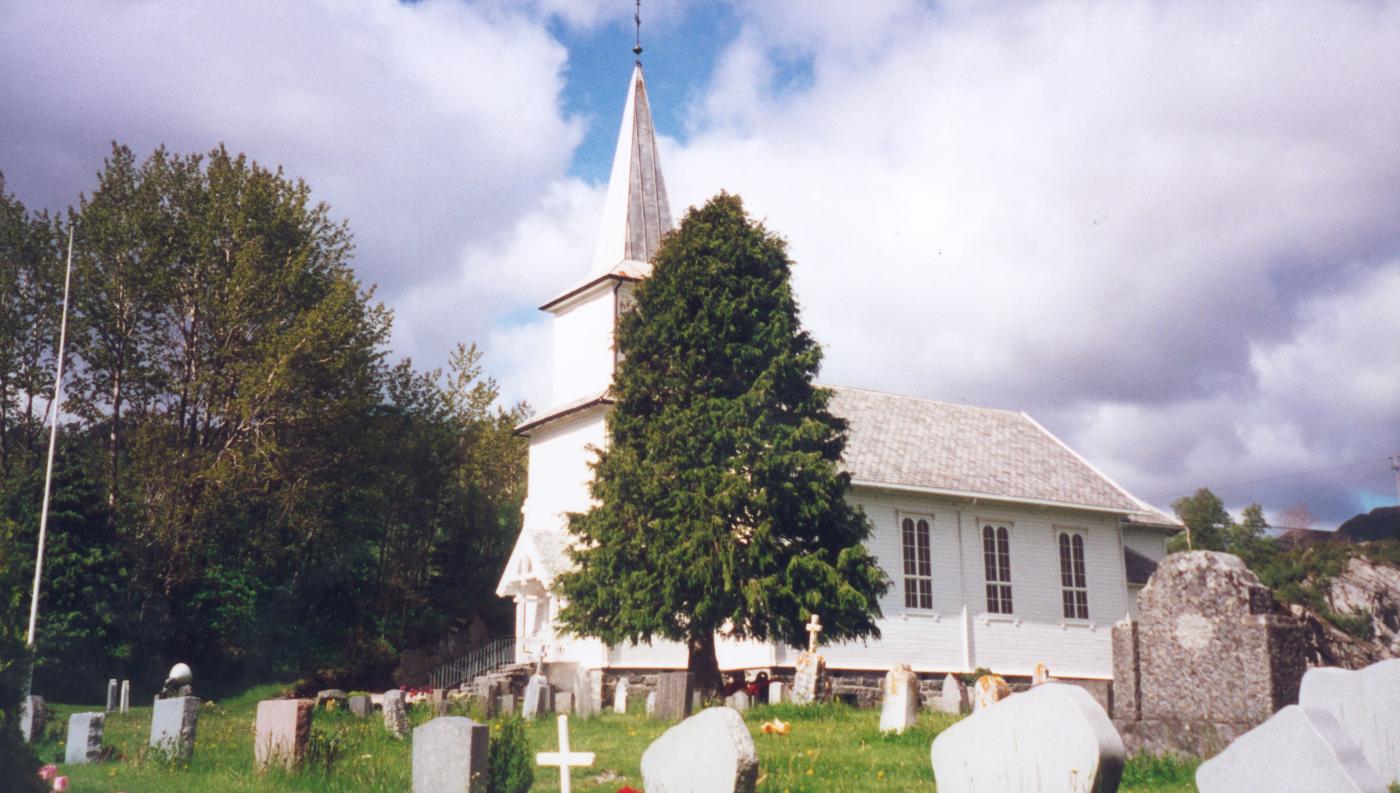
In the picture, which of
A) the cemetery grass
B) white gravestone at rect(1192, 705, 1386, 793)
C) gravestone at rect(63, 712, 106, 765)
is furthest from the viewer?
gravestone at rect(63, 712, 106, 765)

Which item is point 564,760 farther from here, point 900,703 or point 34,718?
point 34,718

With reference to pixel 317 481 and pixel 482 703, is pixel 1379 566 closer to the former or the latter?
pixel 482 703

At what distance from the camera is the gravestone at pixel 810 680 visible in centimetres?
1884

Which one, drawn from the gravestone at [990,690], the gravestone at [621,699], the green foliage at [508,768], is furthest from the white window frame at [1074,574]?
the green foliage at [508,768]

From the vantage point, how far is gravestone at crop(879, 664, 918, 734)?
14477mm

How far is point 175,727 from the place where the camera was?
45.1 feet

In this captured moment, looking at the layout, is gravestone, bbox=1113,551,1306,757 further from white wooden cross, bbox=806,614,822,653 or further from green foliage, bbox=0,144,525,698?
green foliage, bbox=0,144,525,698

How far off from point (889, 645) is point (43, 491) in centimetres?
2205

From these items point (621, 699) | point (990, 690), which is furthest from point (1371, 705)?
point (621, 699)

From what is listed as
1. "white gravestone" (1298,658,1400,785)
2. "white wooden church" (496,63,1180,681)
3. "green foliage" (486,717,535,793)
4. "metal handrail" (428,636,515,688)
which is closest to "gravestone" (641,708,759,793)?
"green foliage" (486,717,535,793)

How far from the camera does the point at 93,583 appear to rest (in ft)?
94.6

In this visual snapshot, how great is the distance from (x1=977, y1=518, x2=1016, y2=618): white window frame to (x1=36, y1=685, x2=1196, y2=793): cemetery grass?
14228 millimetres

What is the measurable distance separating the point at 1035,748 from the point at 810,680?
37.2ft

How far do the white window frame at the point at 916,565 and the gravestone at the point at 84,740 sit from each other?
19.8 meters
